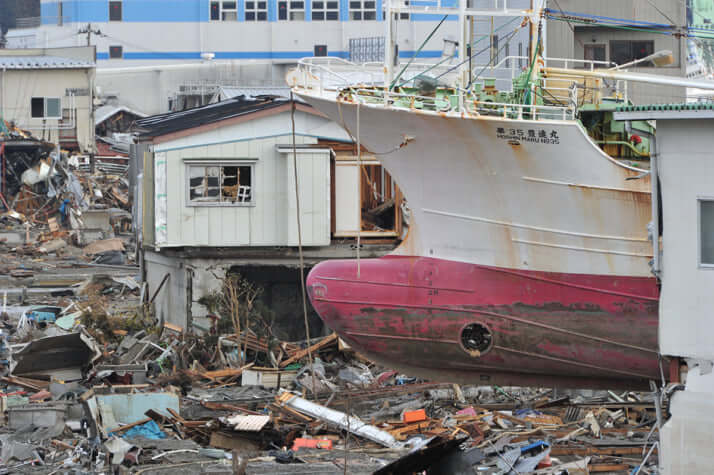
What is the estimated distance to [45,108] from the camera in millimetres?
45875

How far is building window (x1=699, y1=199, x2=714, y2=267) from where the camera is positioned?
9.88m

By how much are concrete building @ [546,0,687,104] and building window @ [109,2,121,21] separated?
144 ft

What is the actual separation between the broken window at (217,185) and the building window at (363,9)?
38302 millimetres

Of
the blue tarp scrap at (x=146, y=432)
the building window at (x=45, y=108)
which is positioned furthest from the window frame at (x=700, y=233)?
the building window at (x=45, y=108)

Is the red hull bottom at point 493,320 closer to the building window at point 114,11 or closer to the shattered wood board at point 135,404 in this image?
the shattered wood board at point 135,404

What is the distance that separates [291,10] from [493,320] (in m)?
45.7

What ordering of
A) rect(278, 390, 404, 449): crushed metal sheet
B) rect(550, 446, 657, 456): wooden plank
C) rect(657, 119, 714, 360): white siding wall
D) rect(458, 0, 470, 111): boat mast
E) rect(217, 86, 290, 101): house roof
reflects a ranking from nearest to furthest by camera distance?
rect(657, 119, 714, 360): white siding wall → rect(550, 446, 657, 456): wooden plank → rect(278, 390, 404, 449): crushed metal sheet → rect(458, 0, 470, 111): boat mast → rect(217, 86, 290, 101): house roof

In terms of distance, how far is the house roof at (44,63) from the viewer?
45375mm

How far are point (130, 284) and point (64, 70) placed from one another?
2122cm

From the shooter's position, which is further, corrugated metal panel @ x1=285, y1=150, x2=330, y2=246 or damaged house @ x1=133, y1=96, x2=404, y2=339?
damaged house @ x1=133, y1=96, x2=404, y2=339

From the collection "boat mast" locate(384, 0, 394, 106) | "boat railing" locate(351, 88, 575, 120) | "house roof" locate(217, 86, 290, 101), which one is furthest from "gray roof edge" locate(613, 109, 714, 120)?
"house roof" locate(217, 86, 290, 101)

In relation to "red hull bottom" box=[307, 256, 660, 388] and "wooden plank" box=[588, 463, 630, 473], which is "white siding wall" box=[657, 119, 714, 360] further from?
"red hull bottom" box=[307, 256, 660, 388]

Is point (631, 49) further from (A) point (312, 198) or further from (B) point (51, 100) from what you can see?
(B) point (51, 100)

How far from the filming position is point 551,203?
1329cm
